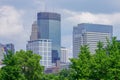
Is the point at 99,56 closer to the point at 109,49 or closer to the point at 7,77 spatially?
the point at 109,49

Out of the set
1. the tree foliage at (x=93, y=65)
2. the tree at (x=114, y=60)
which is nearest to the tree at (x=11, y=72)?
the tree foliage at (x=93, y=65)

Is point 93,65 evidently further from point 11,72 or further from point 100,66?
point 11,72

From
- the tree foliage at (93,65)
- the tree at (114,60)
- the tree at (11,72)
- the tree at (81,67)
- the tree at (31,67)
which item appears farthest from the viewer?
the tree at (31,67)

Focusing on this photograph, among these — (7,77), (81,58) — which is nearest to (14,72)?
(7,77)

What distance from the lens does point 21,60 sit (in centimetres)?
8244

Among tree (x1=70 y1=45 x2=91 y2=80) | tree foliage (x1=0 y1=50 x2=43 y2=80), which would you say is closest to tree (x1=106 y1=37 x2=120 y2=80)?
tree (x1=70 y1=45 x2=91 y2=80)

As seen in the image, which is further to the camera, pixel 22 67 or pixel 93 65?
pixel 22 67

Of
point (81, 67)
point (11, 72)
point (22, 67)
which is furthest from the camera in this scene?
point (22, 67)

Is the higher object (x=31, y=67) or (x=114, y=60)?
(x=114, y=60)

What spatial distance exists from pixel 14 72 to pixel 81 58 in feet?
36.7

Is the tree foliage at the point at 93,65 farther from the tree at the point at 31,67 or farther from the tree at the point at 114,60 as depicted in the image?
the tree at the point at 31,67

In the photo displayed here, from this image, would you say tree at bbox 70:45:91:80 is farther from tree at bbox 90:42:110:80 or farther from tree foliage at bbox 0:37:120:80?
tree at bbox 90:42:110:80

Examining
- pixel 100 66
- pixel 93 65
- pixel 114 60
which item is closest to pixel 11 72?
pixel 93 65

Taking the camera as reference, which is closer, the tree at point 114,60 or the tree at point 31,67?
the tree at point 114,60
